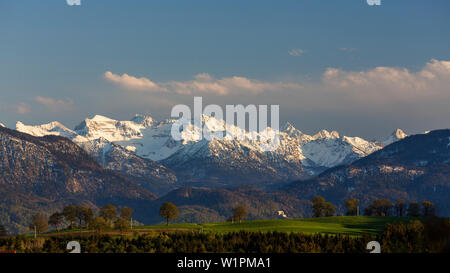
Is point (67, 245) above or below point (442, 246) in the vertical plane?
below

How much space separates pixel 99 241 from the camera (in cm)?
17888

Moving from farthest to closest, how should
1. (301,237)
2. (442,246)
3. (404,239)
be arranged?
(301,237), (404,239), (442,246)
